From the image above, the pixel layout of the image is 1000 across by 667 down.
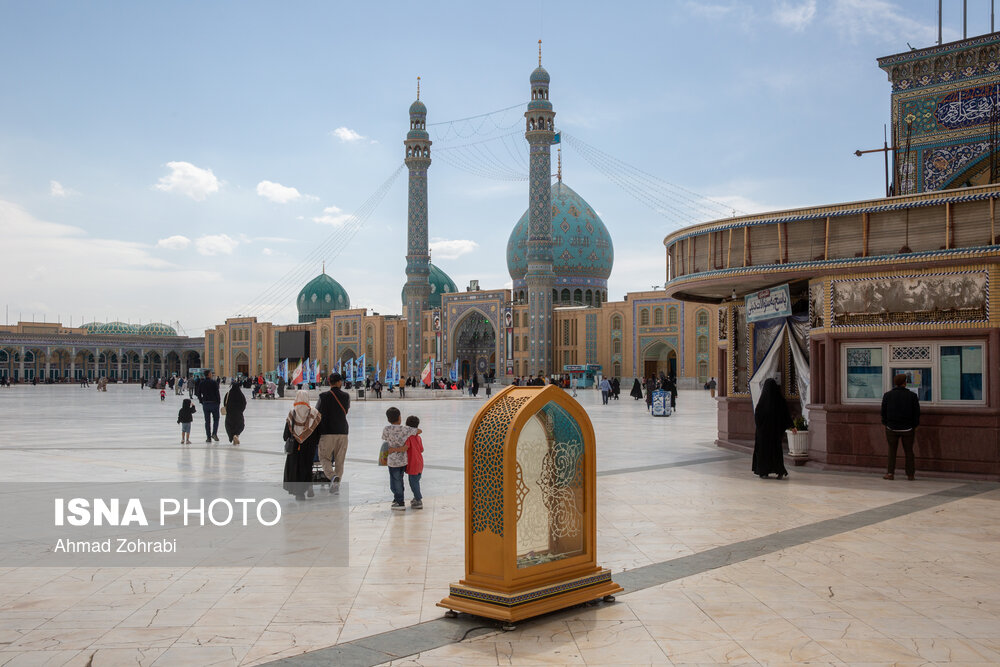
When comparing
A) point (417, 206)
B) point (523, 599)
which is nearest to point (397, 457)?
point (523, 599)

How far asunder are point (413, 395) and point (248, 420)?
18752 mm

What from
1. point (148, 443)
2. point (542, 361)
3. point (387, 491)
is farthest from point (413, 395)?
point (387, 491)

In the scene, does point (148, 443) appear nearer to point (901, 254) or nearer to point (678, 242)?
point (678, 242)

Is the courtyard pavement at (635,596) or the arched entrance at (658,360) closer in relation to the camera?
the courtyard pavement at (635,596)

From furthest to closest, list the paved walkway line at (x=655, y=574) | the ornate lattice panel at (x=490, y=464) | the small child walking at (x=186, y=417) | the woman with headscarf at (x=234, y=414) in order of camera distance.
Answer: the small child walking at (x=186, y=417) < the woman with headscarf at (x=234, y=414) < the ornate lattice panel at (x=490, y=464) < the paved walkway line at (x=655, y=574)

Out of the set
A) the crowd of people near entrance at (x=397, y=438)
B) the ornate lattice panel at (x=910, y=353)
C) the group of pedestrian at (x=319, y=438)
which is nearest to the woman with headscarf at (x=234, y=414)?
the crowd of people near entrance at (x=397, y=438)

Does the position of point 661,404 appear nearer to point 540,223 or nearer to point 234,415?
point 234,415

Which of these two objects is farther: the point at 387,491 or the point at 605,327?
the point at 605,327

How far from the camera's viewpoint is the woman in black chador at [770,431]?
31.5 ft

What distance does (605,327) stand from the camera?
53062 mm

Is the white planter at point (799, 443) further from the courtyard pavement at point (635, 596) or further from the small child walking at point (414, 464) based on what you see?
the small child walking at point (414, 464)

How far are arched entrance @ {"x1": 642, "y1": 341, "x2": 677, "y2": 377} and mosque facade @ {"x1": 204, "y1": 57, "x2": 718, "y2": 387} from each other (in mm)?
62

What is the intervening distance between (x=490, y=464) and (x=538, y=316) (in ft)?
159

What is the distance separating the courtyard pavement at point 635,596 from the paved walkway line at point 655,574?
1 centimetres
